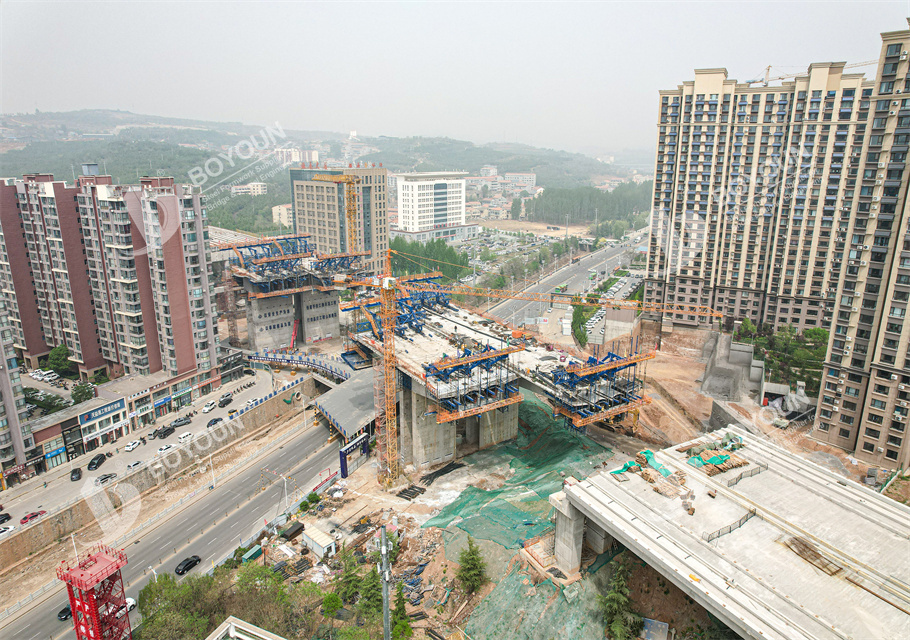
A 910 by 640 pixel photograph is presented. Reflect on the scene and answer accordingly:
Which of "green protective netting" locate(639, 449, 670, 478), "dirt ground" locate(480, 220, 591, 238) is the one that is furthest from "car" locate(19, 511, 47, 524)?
"dirt ground" locate(480, 220, 591, 238)

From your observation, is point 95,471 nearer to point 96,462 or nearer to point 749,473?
point 96,462

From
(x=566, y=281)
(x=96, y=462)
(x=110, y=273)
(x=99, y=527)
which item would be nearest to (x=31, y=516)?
(x=99, y=527)

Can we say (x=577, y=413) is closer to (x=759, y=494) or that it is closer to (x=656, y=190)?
(x=759, y=494)

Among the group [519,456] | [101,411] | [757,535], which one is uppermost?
[757,535]

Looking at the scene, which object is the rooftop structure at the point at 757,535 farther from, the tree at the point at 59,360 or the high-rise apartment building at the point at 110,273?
the tree at the point at 59,360

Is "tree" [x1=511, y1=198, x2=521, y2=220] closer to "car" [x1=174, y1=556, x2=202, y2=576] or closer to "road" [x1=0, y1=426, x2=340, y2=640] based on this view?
"road" [x1=0, y1=426, x2=340, y2=640]

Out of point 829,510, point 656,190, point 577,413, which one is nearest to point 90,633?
A: point 577,413
